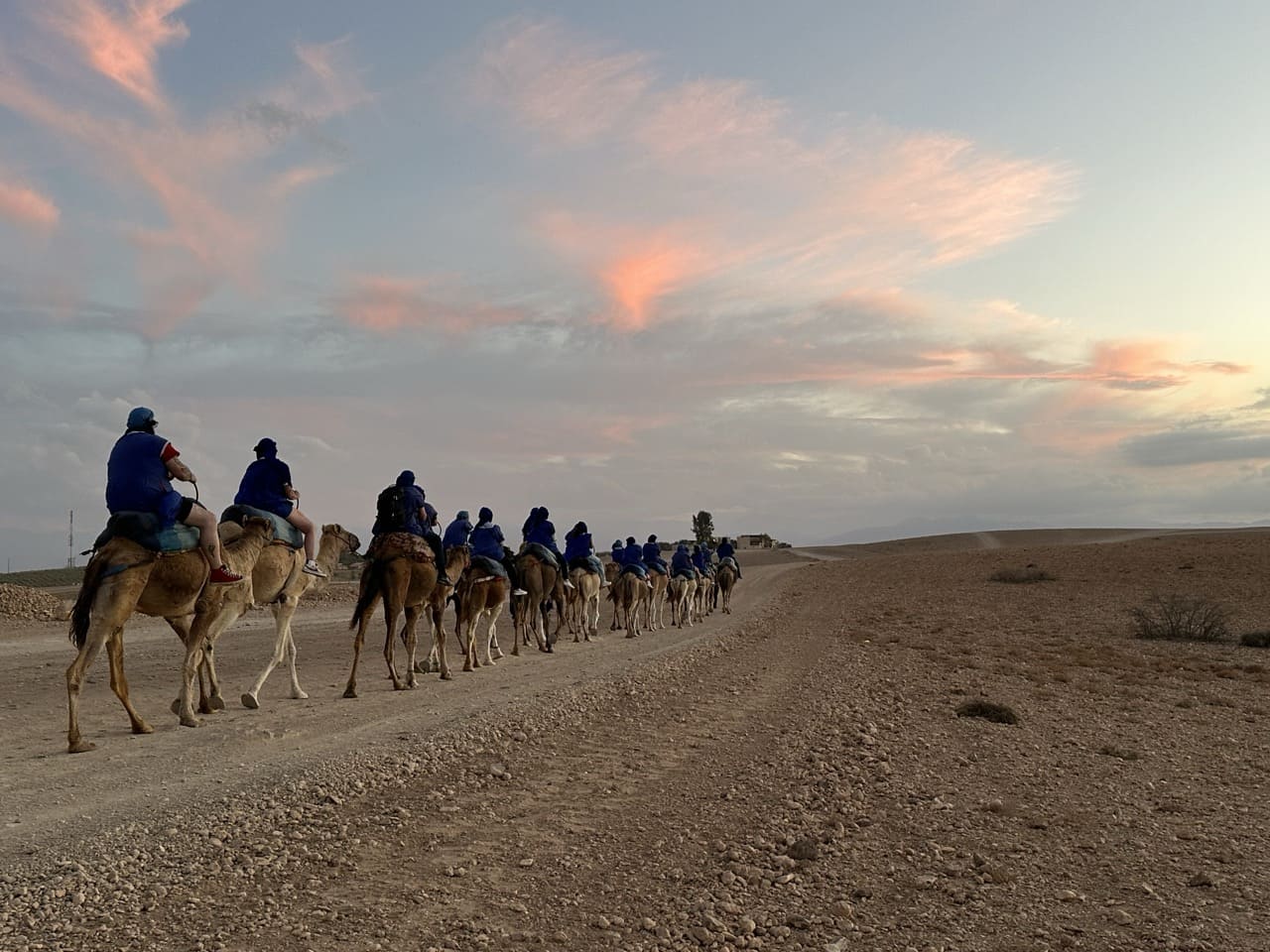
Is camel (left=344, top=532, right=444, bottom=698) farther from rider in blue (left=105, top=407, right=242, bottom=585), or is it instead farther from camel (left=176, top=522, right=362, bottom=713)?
rider in blue (left=105, top=407, right=242, bottom=585)

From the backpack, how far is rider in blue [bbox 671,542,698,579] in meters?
18.4

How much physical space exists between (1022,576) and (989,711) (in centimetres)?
3549

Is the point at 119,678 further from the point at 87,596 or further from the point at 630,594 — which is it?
the point at 630,594

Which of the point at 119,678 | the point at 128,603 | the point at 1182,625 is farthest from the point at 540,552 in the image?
the point at 1182,625

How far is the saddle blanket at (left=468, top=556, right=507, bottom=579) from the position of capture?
1739 centimetres

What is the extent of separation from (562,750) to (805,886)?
13.2 ft

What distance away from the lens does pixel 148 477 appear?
9711mm

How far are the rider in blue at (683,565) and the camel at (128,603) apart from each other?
21847 millimetres

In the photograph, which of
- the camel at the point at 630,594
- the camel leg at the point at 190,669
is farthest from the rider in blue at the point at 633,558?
the camel leg at the point at 190,669

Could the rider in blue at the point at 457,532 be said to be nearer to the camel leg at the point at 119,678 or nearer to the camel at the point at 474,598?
the camel at the point at 474,598

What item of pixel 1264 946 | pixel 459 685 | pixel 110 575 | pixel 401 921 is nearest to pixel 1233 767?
pixel 1264 946

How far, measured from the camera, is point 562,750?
9.47 metres

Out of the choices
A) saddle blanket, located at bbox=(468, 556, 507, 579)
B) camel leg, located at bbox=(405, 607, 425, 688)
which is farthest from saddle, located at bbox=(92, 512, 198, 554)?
saddle blanket, located at bbox=(468, 556, 507, 579)

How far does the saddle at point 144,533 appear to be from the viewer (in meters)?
9.59
